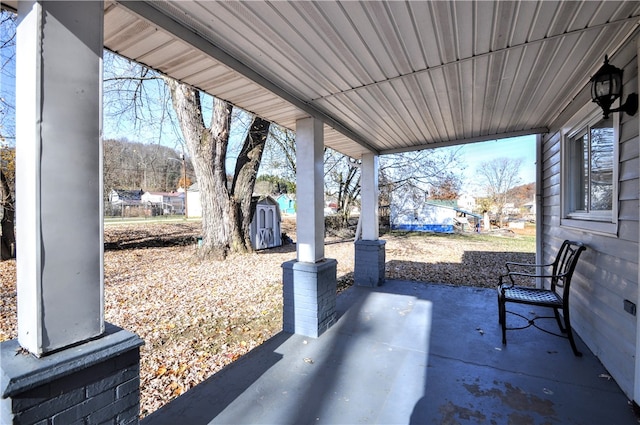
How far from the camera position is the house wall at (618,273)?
→ 2.06 metres

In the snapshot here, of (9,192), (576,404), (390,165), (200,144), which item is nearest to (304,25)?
(576,404)

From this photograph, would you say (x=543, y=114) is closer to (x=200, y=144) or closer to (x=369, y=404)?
(x=369, y=404)

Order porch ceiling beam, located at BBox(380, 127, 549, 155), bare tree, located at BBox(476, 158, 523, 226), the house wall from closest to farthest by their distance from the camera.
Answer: the house wall, porch ceiling beam, located at BBox(380, 127, 549, 155), bare tree, located at BBox(476, 158, 523, 226)

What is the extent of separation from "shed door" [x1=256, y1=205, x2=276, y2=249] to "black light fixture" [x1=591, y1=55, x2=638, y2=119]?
340 inches

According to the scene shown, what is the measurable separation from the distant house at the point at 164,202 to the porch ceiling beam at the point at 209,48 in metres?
25.3

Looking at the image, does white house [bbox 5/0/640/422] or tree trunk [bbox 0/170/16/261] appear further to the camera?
tree trunk [bbox 0/170/16/261]

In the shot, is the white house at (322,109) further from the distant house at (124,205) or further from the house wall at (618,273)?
the distant house at (124,205)

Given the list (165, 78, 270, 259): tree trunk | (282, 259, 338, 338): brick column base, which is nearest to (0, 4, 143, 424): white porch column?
(282, 259, 338, 338): brick column base

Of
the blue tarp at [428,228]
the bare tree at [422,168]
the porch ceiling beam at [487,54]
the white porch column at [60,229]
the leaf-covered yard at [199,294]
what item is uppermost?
the bare tree at [422,168]

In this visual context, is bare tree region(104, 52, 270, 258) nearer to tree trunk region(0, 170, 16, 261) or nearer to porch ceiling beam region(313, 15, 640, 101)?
tree trunk region(0, 170, 16, 261)

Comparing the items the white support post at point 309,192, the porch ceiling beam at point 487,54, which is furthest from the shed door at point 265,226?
the porch ceiling beam at point 487,54

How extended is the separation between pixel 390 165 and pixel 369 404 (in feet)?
36.1

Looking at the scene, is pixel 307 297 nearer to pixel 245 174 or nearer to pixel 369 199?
pixel 369 199

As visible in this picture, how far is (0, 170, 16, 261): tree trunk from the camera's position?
6.46 metres
